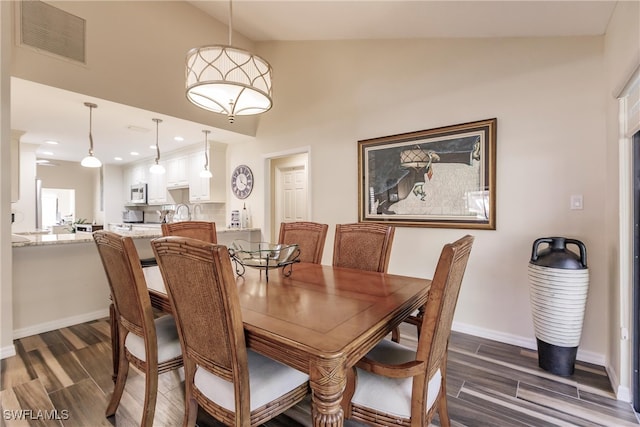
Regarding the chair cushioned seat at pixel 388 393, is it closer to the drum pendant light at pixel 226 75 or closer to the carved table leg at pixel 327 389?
the carved table leg at pixel 327 389

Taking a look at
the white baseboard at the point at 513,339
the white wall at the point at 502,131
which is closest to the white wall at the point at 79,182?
the white wall at the point at 502,131

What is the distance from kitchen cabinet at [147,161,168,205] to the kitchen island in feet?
10.2

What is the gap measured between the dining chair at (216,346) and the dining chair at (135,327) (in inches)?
9.3

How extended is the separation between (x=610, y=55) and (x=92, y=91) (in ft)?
14.2

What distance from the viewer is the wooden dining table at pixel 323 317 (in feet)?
3.06

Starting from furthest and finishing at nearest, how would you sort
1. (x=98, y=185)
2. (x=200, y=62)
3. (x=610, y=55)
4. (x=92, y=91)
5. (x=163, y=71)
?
(x=98, y=185)
(x=163, y=71)
(x=92, y=91)
(x=610, y=55)
(x=200, y=62)

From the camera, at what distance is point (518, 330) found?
8.20 ft

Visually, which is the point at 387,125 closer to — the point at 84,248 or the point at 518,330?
the point at 518,330

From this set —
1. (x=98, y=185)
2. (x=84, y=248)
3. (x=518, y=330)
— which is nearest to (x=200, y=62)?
(x=84, y=248)

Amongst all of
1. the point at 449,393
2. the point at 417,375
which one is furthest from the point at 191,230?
the point at 449,393

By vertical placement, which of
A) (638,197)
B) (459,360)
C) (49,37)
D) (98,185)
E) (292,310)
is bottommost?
(459,360)

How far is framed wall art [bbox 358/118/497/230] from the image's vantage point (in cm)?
261

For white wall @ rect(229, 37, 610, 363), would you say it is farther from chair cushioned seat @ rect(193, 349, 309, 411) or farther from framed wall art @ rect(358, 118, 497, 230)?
chair cushioned seat @ rect(193, 349, 309, 411)

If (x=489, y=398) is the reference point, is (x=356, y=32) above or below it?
above
